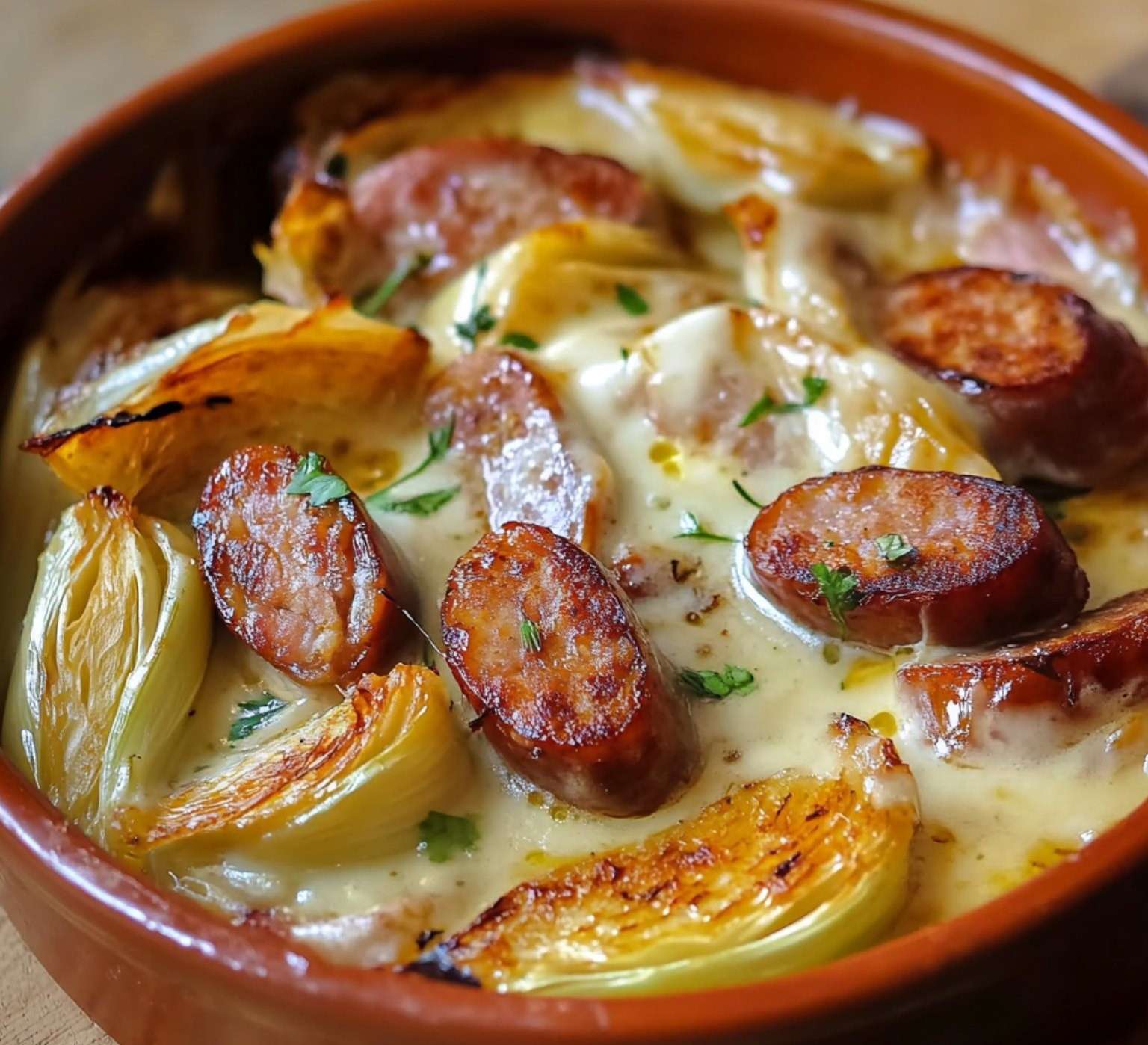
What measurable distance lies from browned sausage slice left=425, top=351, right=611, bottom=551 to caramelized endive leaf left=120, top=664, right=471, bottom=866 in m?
0.32

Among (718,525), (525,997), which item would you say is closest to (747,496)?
(718,525)

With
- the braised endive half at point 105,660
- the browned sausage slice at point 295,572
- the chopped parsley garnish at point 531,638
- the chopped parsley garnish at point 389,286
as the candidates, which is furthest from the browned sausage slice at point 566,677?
the chopped parsley garnish at point 389,286

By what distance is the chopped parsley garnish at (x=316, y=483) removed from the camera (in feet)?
5.74

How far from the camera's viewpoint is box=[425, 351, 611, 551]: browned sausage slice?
184 centimetres

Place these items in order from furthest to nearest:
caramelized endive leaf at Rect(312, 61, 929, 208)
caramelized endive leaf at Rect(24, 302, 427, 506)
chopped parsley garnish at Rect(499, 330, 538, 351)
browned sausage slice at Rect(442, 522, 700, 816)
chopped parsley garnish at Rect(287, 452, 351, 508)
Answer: caramelized endive leaf at Rect(312, 61, 929, 208), chopped parsley garnish at Rect(499, 330, 538, 351), caramelized endive leaf at Rect(24, 302, 427, 506), chopped parsley garnish at Rect(287, 452, 351, 508), browned sausage slice at Rect(442, 522, 700, 816)

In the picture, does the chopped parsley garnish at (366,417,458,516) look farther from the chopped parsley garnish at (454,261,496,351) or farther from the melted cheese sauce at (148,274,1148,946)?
the chopped parsley garnish at (454,261,496,351)

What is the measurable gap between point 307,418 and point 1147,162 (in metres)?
1.29

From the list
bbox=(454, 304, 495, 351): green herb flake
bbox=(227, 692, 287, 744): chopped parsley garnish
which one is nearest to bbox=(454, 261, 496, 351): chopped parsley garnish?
bbox=(454, 304, 495, 351): green herb flake

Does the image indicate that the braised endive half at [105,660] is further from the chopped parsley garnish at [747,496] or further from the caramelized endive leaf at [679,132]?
the caramelized endive leaf at [679,132]

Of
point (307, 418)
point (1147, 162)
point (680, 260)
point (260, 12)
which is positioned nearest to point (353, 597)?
point (307, 418)

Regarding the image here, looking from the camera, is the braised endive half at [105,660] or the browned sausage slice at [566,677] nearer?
the browned sausage slice at [566,677]

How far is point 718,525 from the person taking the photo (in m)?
1.85

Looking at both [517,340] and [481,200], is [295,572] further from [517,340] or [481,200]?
[481,200]

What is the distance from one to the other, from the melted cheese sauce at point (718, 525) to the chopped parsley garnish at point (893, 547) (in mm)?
125
